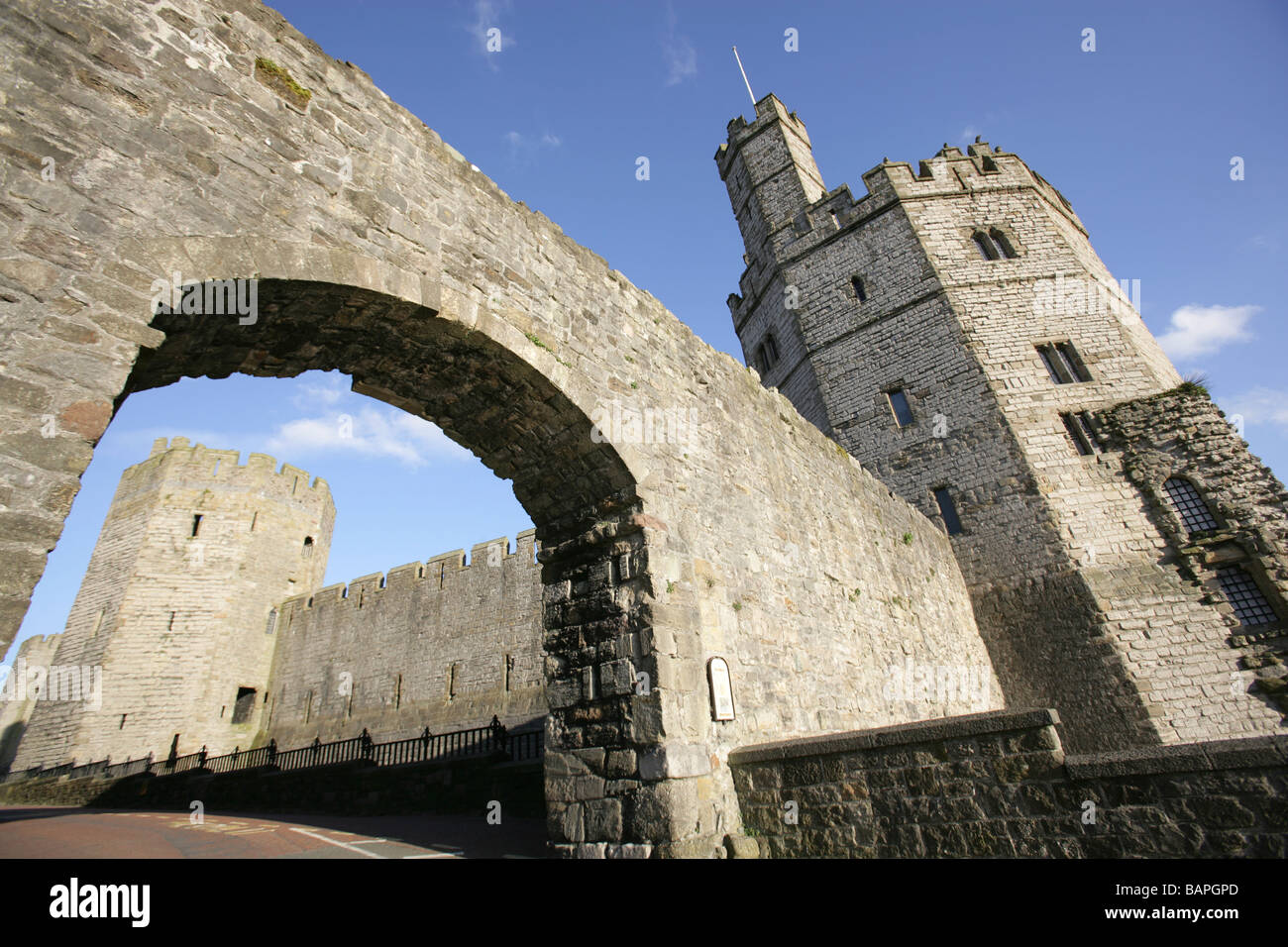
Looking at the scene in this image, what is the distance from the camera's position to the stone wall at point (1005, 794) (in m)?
3.31

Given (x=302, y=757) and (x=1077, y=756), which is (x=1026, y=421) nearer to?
(x=1077, y=756)

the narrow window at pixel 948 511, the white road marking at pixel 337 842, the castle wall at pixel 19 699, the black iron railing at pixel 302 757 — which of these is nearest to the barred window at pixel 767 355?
the narrow window at pixel 948 511

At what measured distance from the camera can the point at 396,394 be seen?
5.16 m

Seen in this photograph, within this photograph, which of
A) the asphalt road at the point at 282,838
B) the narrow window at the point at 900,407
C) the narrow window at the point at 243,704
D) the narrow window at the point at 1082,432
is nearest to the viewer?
the asphalt road at the point at 282,838

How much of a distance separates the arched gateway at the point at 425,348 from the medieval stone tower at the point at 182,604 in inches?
814

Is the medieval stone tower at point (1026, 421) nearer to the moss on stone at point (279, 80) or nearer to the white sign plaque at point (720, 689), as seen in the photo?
the white sign plaque at point (720, 689)

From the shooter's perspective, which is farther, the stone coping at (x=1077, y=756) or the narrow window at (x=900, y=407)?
the narrow window at (x=900, y=407)

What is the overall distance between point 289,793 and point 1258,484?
20.5 m

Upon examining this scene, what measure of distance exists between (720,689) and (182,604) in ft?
74.6

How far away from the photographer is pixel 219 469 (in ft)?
75.5
